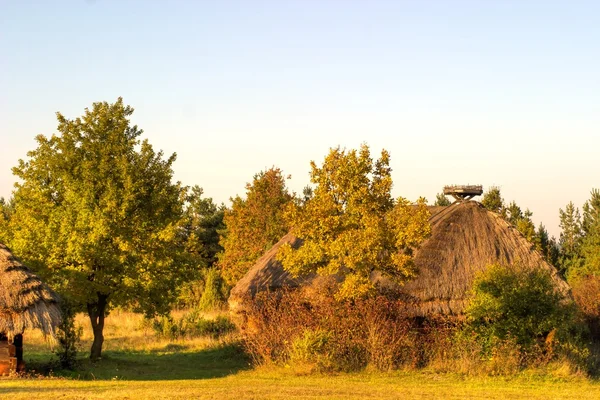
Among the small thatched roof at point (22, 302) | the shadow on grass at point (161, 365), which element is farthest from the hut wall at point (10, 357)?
the shadow on grass at point (161, 365)

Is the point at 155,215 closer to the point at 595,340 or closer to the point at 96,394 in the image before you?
the point at 96,394

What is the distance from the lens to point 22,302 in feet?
68.2

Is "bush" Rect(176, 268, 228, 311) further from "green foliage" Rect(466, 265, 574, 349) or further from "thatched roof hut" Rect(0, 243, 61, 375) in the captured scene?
"green foliage" Rect(466, 265, 574, 349)

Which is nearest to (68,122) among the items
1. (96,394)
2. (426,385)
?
(96,394)

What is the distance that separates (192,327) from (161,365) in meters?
7.53

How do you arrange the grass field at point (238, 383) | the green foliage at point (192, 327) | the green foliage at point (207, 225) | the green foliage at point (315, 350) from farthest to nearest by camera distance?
the green foliage at point (207, 225) < the green foliage at point (192, 327) < the green foliage at point (315, 350) < the grass field at point (238, 383)

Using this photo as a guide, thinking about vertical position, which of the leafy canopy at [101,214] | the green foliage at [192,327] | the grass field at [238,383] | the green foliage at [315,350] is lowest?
the grass field at [238,383]

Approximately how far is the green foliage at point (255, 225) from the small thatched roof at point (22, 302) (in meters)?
22.1

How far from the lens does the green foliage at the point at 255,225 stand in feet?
145

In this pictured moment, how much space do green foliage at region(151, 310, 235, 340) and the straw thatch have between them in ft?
16.6

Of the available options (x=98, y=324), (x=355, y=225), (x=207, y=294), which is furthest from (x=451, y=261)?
(x=207, y=294)

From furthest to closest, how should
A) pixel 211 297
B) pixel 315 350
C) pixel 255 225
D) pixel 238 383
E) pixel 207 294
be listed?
pixel 255 225
pixel 207 294
pixel 211 297
pixel 315 350
pixel 238 383

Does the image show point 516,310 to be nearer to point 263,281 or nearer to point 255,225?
point 263,281

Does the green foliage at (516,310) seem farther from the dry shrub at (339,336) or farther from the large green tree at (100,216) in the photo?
the large green tree at (100,216)
